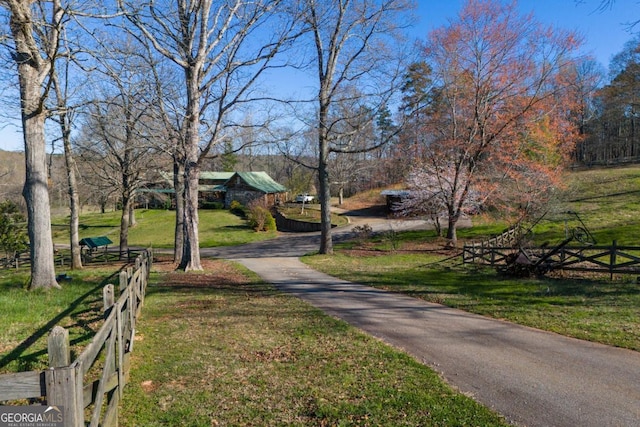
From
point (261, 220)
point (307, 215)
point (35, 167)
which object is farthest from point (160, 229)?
point (35, 167)

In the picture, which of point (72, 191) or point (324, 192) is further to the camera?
point (324, 192)

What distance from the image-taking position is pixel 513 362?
271 inches

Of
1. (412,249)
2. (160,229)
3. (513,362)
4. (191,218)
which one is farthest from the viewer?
(160,229)

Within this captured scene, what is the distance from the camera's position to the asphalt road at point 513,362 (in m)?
5.23

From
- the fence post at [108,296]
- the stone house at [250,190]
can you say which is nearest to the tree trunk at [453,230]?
the fence post at [108,296]

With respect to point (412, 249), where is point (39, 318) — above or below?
above

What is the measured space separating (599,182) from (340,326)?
48815 mm

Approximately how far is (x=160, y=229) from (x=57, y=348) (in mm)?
47839

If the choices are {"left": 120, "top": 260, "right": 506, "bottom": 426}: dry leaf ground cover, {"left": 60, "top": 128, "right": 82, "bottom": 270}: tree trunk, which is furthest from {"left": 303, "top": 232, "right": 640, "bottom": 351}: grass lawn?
{"left": 60, "top": 128, "right": 82, "bottom": 270}: tree trunk

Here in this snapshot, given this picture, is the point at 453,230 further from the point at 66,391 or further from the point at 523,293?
the point at 66,391

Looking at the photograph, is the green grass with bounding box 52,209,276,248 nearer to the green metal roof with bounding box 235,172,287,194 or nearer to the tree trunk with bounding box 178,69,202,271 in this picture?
the green metal roof with bounding box 235,172,287,194

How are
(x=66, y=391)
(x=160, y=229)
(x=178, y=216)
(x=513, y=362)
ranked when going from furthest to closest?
(x=160, y=229), (x=178, y=216), (x=513, y=362), (x=66, y=391)

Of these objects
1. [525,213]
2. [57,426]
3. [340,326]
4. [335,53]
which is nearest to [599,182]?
[525,213]

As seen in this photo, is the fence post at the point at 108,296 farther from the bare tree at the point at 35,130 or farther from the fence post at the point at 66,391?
the bare tree at the point at 35,130
